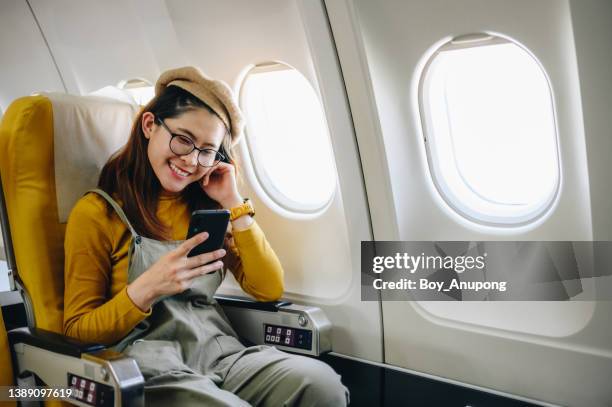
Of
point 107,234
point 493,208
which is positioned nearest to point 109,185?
point 107,234

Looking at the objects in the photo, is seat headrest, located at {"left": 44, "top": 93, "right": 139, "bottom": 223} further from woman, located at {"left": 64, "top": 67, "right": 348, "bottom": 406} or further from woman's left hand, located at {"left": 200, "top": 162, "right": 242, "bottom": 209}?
woman's left hand, located at {"left": 200, "top": 162, "right": 242, "bottom": 209}

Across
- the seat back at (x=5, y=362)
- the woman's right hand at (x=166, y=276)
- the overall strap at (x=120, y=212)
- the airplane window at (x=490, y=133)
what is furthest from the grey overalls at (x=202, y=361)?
the airplane window at (x=490, y=133)

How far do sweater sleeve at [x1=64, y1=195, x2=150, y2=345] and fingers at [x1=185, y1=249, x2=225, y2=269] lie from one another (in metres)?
0.23

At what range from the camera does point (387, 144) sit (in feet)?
9.31

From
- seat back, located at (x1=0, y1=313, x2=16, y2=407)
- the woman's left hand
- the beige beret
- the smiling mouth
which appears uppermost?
the beige beret

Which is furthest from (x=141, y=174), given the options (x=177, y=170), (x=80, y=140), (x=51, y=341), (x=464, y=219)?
(x=464, y=219)

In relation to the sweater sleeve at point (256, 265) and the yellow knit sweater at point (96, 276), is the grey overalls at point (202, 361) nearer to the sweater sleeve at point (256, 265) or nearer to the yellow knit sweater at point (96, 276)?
the yellow knit sweater at point (96, 276)

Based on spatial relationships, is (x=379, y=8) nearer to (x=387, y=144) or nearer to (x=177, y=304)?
(x=387, y=144)

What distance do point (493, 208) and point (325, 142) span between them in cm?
116

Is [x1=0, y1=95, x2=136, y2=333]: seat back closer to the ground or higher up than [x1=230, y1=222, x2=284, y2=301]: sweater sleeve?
higher up

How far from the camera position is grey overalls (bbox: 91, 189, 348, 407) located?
2.28 meters

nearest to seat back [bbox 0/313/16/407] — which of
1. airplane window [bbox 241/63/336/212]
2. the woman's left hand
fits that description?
the woman's left hand

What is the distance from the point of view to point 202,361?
251 centimetres

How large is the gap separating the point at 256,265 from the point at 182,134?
2.07 ft
